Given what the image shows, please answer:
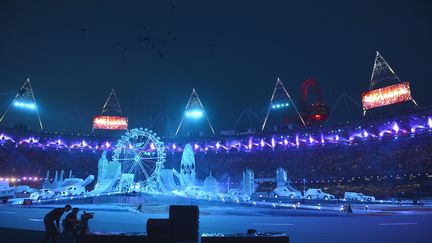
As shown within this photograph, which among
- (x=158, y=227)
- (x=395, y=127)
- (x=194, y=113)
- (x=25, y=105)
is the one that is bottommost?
(x=158, y=227)

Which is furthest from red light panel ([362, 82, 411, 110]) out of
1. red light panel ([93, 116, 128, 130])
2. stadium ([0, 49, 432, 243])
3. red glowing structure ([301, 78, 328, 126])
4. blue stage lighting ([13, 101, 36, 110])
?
blue stage lighting ([13, 101, 36, 110])

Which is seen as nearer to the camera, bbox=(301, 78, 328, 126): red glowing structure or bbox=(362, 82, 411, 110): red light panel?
bbox=(362, 82, 411, 110): red light panel

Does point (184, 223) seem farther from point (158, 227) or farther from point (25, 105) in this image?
point (25, 105)

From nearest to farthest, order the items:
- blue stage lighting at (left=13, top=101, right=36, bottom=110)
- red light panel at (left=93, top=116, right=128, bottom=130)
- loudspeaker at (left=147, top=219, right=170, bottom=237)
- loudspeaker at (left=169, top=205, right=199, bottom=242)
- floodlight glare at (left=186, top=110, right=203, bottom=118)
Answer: loudspeaker at (left=147, top=219, right=170, bottom=237), loudspeaker at (left=169, top=205, right=199, bottom=242), blue stage lighting at (left=13, top=101, right=36, bottom=110), floodlight glare at (left=186, top=110, right=203, bottom=118), red light panel at (left=93, top=116, right=128, bottom=130)

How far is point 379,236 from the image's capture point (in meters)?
11.3

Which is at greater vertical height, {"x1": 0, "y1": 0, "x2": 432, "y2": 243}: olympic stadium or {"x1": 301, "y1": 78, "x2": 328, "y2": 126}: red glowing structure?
{"x1": 301, "y1": 78, "x2": 328, "y2": 126}: red glowing structure

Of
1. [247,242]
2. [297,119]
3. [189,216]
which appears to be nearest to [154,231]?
[189,216]

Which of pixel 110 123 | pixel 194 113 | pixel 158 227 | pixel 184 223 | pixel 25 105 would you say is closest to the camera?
pixel 158 227

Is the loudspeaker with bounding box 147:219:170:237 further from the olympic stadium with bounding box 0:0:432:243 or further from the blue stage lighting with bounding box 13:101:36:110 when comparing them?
the blue stage lighting with bounding box 13:101:36:110

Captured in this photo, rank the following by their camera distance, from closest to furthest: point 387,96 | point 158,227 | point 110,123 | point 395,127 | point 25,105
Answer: point 158,227
point 395,127
point 387,96
point 25,105
point 110,123

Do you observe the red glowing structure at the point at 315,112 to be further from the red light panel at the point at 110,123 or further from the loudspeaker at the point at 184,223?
the loudspeaker at the point at 184,223

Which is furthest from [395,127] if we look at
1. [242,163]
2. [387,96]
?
[242,163]

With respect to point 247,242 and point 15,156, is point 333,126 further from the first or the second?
point 15,156

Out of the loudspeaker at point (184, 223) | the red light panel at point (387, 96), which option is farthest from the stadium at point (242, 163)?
the loudspeaker at point (184, 223)
